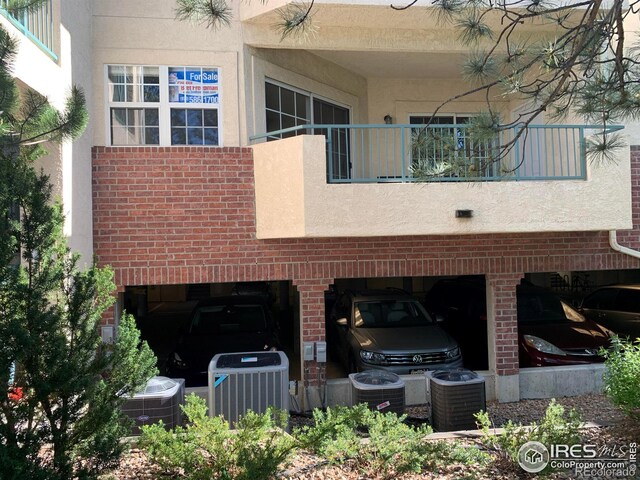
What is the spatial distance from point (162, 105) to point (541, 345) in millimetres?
6799

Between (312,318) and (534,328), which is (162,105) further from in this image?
(534,328)

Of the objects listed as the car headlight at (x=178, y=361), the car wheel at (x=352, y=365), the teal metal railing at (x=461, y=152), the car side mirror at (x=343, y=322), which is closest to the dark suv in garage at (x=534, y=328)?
the car side mirror at (x=343, y=322)

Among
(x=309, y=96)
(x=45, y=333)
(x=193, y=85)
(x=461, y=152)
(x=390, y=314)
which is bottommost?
(x=390, y=314)

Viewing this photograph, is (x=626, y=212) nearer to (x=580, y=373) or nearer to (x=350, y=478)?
(x=580, y=373)

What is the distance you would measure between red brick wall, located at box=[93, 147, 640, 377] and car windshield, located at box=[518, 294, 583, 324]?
144 cm

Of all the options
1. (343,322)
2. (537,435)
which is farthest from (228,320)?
(537,435)

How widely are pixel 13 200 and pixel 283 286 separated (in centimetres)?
1336

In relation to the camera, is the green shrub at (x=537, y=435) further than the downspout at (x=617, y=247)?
No

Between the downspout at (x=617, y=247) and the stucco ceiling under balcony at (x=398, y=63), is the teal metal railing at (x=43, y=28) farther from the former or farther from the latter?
the downspout at (x=617, y=247)

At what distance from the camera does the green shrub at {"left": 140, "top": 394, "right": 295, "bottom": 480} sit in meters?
4.03

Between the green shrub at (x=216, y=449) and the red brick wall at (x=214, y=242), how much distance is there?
344 cm

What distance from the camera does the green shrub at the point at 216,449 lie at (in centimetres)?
403

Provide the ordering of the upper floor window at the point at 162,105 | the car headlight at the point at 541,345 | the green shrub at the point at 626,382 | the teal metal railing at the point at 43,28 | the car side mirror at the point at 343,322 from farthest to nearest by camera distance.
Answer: the car side mirror at the point at 343,322, the car headlight at the point at 541,345, the upper floor window at the point at 162,105, the teal metal railing at the point at 43,28, the green shrub at the point at 626,382

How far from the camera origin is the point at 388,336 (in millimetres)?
8523
